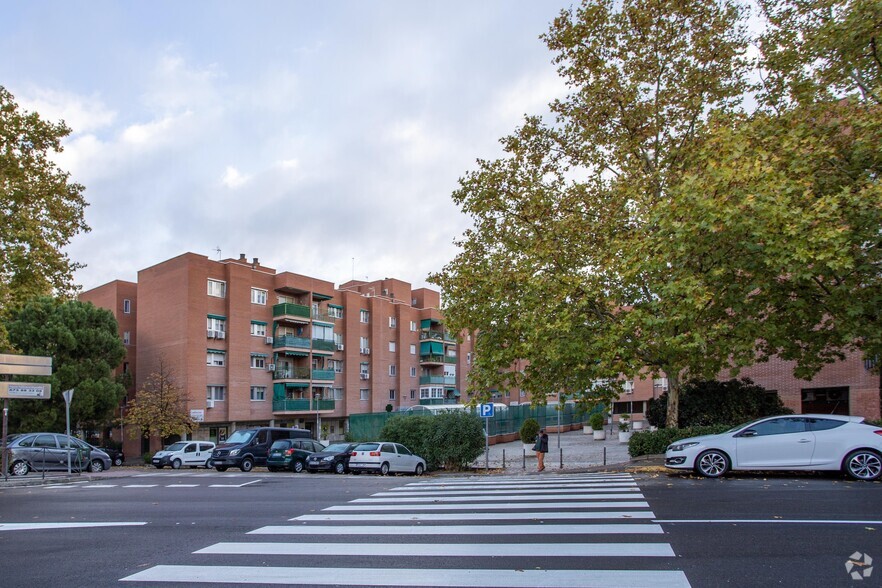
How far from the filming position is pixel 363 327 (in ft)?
192

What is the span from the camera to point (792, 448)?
543 inches

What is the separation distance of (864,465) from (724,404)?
327 inches

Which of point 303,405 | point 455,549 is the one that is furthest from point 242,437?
point 455,549

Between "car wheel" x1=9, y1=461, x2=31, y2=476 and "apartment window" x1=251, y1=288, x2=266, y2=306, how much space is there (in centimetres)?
2399

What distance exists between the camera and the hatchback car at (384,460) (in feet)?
78.1

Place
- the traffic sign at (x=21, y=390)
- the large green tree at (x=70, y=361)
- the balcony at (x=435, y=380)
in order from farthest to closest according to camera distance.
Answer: the balcony at (x=435, y=380), the large green tree at (x=70, y=361), the traffic sign at (x=21, y=390)

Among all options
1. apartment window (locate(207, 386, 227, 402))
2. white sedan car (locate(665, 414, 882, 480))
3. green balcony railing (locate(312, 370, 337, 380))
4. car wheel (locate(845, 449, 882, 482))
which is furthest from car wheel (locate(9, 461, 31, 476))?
car wheel (locate(845, 449, 882, 482))

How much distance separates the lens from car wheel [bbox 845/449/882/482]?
13.0 m

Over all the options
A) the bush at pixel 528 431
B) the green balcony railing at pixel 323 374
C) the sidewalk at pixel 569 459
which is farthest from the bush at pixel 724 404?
the green balcony railing at pixel 323 374

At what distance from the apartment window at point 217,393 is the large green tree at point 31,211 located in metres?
22.9

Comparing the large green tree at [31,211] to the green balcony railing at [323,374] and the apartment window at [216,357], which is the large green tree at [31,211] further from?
the green balcony railing at [323,374]

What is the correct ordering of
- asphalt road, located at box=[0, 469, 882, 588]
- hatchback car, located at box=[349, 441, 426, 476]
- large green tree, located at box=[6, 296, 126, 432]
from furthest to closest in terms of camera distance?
large green tree, located at box=[6, 296, 126, 432], hatchback car, located at box=[349, 441, 426, 476], asphalt road, located at box=[0, 469, 882, 588]

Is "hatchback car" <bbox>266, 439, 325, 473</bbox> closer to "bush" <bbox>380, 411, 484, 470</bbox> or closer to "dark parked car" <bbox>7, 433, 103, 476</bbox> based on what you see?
"bush" <bbox>380, 411, 484, 470</bbox>

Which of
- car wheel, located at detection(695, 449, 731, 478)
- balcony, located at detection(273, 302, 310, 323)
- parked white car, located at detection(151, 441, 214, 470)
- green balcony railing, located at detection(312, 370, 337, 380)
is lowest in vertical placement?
A: parked white car, located at detection(151, 441, 214, 470)
